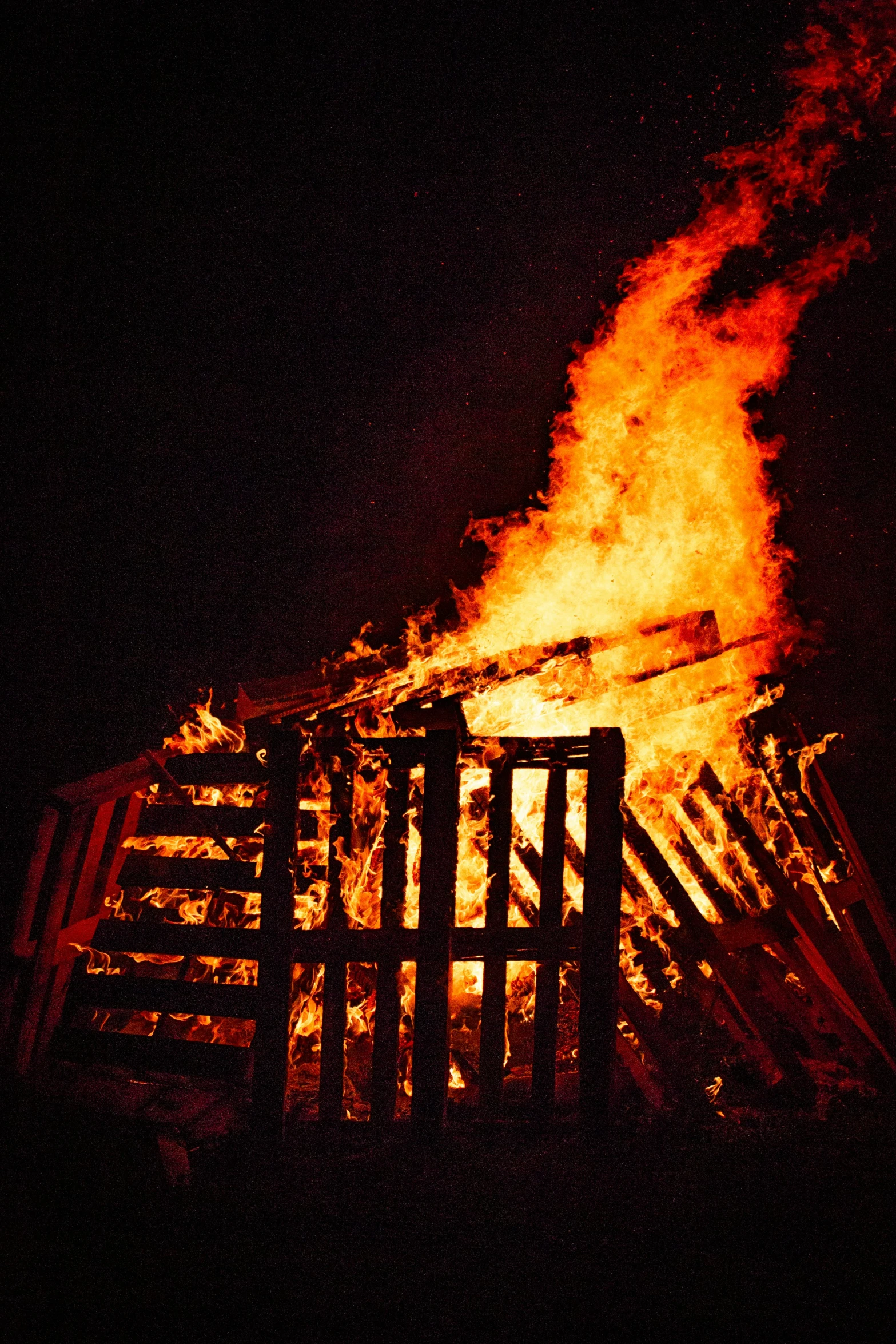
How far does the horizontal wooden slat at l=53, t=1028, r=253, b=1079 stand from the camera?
413 centimetres

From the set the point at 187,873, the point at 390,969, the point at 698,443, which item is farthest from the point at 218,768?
the point at 698,443

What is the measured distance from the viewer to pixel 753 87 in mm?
7477

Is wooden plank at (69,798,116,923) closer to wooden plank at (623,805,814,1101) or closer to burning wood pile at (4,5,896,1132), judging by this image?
burning wood pile at (4,5,896,1132)

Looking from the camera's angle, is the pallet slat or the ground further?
the pallet slat

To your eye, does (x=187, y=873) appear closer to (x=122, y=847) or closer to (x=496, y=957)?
(x=122, y=847)

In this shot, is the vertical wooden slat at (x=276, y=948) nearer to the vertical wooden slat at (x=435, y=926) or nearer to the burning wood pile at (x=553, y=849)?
the burning wood pile at (x=553, y=849)

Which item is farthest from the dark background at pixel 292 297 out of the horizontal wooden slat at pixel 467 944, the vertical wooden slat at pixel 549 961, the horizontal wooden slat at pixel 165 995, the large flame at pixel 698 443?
the horizontal wooden slat at pixel 467 944

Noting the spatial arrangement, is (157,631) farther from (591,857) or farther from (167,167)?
(591,857)

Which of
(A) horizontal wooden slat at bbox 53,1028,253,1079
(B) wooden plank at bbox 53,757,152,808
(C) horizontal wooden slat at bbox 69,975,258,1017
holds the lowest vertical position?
(A) horizontal wooden slat at bbox 53,1028,253,1079

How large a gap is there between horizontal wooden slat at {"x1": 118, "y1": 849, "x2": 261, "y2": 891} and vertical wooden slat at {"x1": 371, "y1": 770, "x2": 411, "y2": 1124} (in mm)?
717

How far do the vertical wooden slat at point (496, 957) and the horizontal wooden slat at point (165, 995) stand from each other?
1144 millimetres

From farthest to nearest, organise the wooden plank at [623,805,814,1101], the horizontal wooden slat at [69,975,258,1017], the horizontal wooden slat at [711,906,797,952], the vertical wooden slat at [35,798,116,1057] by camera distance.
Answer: the horizontal wooden slat at [711,906,797,952] < the wooden plank at [623,805,814,1101] < the vertical wooden slat at [35,798,116,1057] < the horizontal wooden slat at [69,975,258,1017]

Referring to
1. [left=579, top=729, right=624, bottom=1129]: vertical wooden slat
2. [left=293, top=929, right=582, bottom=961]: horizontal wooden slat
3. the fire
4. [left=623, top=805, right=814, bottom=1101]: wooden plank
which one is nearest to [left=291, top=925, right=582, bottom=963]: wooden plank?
[left=293, top=929, right=582, bottom=961]: horizontal wooden slat

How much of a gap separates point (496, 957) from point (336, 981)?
2.66 ft
